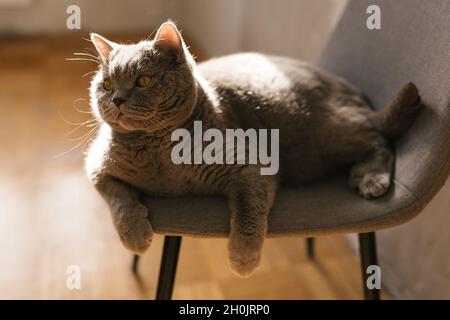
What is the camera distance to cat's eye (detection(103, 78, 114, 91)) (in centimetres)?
98

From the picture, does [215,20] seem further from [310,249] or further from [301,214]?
[301,214]

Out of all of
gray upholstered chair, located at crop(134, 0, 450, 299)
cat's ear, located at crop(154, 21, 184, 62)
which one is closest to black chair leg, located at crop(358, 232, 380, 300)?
gray upholstered chair, located at crop(134, 0, 450, 299)

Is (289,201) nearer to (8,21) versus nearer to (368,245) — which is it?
(368,245)

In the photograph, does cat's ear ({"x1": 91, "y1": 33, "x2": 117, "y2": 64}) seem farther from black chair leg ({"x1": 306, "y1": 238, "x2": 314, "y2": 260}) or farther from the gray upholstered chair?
black chair leg ({"x1": 306, "y1": 238, "x2": 314, "y2": 260})

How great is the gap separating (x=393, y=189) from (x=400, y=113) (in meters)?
0.16

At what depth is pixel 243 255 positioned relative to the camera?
0.96 metres

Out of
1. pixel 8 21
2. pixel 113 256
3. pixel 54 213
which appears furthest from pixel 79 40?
pixel 113 256

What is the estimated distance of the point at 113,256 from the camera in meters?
1.62

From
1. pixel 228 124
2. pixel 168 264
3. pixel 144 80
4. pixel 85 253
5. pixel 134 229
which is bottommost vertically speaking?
pixel 85 253

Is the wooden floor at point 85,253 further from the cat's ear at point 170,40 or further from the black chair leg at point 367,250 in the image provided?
the cat's ear at point 170,40

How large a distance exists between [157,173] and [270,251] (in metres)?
0.74

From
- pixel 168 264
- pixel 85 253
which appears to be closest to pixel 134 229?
pixel 168 264

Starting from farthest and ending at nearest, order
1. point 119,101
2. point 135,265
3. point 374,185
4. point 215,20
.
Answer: point 215,20, point 135,265, point 374,185, point 119,101

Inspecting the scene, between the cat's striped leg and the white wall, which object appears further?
the white wall
